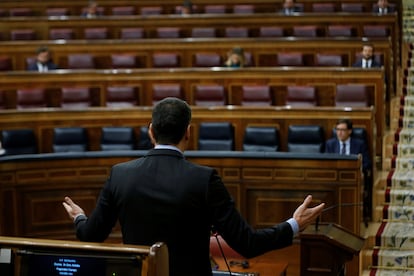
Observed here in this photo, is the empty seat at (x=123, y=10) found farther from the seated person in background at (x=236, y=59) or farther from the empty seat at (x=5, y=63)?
the seated person in background at (x=236, y=59)

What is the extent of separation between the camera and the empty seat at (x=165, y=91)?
16.7 feet

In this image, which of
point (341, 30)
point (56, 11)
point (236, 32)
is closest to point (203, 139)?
point (236, 32)

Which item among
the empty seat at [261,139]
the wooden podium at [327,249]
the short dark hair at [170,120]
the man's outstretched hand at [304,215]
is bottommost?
the wooden podium at [327,249]

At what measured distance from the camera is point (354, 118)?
442 centimetres

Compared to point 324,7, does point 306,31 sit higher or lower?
lower

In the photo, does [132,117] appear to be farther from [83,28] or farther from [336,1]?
[336,1]

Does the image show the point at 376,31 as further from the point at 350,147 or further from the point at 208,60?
the point at 350,147

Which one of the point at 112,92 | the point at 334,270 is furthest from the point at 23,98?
the point at 334,270

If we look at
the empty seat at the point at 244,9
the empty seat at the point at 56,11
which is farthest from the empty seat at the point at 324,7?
the empty seat at the point at 56,11

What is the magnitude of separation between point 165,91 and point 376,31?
6.57 feet

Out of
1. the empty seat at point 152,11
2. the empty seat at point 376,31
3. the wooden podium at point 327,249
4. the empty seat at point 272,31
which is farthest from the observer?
the empty seat at point 152,11

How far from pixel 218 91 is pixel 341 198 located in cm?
165

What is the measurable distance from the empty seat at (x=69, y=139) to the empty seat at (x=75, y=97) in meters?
0.56

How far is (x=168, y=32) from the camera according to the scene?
249 inches
